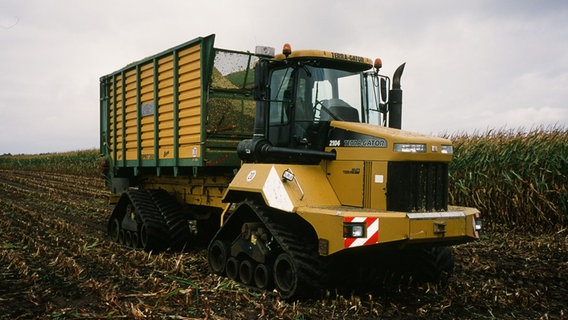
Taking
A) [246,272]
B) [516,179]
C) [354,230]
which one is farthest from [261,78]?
[516,179]

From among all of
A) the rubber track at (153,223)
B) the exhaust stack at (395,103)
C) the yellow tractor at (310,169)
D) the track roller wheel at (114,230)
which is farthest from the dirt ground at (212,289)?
the exhaust stack at (395,103)

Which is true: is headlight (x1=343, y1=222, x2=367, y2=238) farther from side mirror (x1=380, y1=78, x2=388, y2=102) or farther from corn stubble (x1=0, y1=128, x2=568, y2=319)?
side mirror (x1=380, y1=78, x2=388, y2=102)

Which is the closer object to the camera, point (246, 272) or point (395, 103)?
point (246, 272)

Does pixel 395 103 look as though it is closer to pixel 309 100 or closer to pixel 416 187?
pixel 309 100

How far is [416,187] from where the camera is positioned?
6.07 meters

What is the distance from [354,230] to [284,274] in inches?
46.4

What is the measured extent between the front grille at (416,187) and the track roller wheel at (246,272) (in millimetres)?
1882

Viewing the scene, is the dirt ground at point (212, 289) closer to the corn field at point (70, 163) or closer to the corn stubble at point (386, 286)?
the corn stubble at point (386, 286)

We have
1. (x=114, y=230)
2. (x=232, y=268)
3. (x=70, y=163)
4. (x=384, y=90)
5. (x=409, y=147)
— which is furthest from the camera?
(x=70, y=163)

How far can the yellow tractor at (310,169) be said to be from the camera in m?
5.82

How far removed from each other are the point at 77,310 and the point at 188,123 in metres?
3.82

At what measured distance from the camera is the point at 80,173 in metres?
34.7

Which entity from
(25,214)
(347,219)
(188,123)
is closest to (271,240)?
(347,219)

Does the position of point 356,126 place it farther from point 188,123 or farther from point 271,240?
point 188,123
